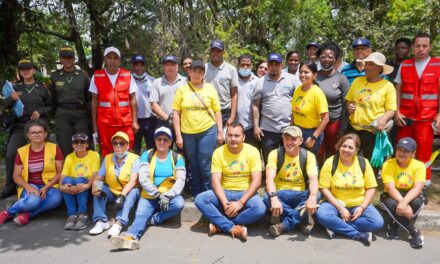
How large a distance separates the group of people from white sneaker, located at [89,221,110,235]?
1 cm

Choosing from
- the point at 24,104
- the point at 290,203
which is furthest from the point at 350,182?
the point at 24,104

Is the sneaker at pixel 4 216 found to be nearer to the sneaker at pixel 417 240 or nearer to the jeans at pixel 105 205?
the jeans at pixel 105 205

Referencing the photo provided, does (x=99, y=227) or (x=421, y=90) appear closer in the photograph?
(x=99, y=227)

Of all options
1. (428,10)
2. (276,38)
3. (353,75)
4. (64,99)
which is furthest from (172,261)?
(276,38)

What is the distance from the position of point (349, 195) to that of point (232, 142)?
1426mm

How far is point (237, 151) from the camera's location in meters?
4.43

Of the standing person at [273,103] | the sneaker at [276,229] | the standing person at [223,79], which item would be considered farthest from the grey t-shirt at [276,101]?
the sneaker at [276,229]

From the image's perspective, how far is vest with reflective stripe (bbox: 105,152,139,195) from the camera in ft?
15.3

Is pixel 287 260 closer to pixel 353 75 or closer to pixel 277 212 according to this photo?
pixel 277 212

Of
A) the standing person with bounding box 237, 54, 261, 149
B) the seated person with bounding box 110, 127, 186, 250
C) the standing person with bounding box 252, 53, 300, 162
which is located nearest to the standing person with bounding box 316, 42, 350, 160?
the standing person with bounding box 252, 53, 300, 162

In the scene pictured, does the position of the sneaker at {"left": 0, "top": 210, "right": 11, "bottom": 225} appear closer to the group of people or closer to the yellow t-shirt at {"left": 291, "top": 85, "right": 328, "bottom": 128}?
the group of people

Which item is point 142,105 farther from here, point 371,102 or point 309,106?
point 371,102

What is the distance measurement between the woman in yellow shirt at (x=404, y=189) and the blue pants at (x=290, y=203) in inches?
30.6

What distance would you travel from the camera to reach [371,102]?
14.6 feet
